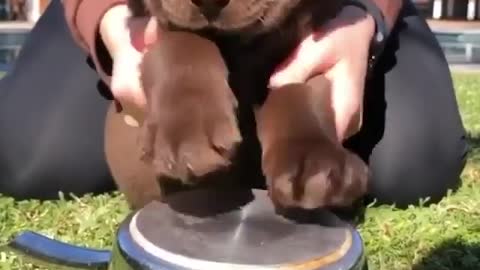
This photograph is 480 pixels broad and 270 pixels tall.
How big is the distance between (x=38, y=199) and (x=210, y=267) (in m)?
1.28

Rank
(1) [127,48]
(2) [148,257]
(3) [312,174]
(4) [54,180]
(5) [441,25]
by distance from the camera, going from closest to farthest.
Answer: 1. (2) [148,257]
2. (3) [312,174]
3. (1) [127,48]
4. (4) [54,180]
5. (5) [441,25]

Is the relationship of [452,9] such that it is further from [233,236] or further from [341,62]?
[233,236]

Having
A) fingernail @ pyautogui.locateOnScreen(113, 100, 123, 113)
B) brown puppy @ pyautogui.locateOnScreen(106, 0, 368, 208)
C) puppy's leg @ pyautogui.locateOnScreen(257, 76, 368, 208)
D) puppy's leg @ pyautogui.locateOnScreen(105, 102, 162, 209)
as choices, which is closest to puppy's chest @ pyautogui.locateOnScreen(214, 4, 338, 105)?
brown puppy @ pyautogui.locateOnScreen(106, 0, 368, 208)

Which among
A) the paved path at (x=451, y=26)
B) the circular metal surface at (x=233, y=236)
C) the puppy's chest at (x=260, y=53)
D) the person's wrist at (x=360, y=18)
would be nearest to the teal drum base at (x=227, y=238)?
the circular metal surface at (x=233, y=236)

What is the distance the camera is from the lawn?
177 cm

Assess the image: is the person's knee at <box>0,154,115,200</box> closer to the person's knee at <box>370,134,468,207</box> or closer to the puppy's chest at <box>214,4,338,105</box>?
the person's knee at <box>370,134,468,207</box>

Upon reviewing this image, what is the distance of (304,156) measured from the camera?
1.18 meters

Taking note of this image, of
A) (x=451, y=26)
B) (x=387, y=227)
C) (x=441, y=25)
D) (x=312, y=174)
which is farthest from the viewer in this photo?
(x=441, y=25)

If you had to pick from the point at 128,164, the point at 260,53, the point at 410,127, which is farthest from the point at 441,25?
the point at 260,53

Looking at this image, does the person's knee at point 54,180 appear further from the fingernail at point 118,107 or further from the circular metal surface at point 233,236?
the circular metal surface at point 233,236

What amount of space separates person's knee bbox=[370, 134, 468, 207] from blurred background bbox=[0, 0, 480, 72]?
2.94 feet

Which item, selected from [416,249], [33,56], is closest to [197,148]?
[416,249]

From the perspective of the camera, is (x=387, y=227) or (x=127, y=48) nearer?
(x=127, y=48)

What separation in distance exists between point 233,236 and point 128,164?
65 cm
